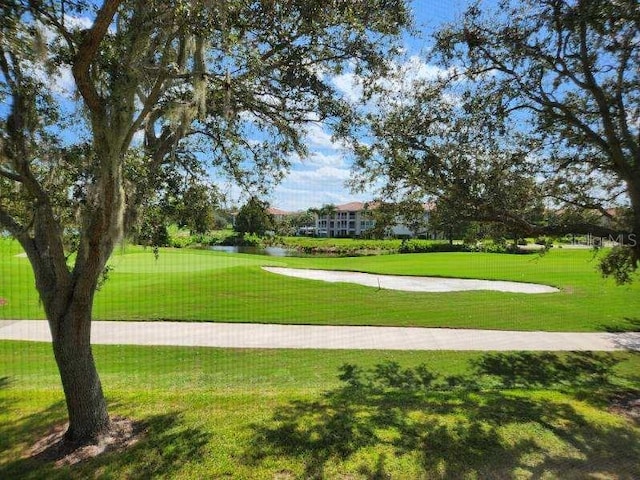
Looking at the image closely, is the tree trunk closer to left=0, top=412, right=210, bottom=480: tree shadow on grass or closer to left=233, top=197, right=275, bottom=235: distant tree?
left=0, top=412, right=210, bottom=480: tree shadow on grass

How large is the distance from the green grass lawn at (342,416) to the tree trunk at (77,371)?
45 cm

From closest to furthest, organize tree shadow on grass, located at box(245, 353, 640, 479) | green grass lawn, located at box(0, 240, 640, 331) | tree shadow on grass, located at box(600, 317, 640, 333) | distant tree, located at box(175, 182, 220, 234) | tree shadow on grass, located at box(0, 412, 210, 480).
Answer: tree shadow on grass, located at box(0, 412, 210, 480)
tree shadow on grass, located at box(245, 353, 640, 479)
distant tree, located at box(175, 182, 220, 234)
tree shadow on grass, located at box(600, 317, 640, 333)
green grass lawn, located at box(0, 240, 640, 331)

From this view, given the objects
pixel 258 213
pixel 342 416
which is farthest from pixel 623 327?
pixel 258 213

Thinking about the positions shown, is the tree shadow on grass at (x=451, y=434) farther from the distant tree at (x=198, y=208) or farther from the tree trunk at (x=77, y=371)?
the distant tree at (x=198, y=208)

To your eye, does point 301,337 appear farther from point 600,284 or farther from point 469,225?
point 600,284

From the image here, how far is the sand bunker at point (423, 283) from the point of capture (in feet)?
53.3

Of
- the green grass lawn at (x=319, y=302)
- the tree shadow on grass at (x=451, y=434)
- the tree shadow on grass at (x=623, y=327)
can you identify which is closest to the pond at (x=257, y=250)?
the green grass lawn at (x=319, y=302)

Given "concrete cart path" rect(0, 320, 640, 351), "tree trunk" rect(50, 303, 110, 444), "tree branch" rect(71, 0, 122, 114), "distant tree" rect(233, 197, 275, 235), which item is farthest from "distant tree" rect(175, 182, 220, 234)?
"concrete cart path" rect(0, 320, 640, 351)

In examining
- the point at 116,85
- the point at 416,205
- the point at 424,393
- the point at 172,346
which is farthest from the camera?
the point at 172,346

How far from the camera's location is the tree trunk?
4.62m

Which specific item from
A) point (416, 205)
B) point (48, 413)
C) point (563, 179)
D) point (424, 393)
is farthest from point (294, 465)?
point (563, 179)

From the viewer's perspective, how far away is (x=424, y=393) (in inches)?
258

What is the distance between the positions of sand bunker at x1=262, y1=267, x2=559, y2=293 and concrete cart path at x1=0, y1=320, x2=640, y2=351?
5.19 metres

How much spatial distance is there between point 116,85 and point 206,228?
10.0 feet
